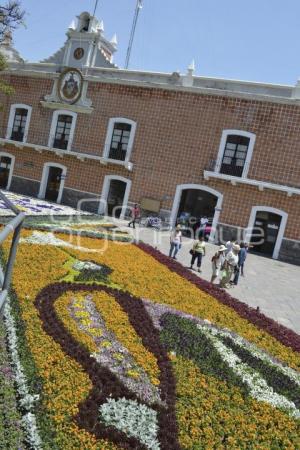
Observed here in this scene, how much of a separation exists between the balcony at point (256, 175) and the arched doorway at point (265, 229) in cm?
119

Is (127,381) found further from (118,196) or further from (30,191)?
(30,191)

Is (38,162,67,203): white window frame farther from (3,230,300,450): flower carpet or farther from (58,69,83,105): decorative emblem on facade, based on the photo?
(3,230,300,450): flower carpet

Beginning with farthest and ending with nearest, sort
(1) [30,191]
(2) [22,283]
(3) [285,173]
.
Result: 1. (1) [30,191]
2. (3) [285,173]
3. (2) [22,283]

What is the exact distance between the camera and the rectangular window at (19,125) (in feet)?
87.5

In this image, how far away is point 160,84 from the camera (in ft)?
72.9

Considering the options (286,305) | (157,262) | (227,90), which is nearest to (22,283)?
(157,262)

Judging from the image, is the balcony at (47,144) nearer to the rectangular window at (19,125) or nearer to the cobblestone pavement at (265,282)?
the rectangular window at (19,125)

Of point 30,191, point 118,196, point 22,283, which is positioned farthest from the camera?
point 30,191

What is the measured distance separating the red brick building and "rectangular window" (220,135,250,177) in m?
0.05

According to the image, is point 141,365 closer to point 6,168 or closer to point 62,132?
point 62,132

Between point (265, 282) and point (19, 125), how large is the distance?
2021 centimetres

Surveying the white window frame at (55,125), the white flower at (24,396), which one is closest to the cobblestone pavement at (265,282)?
the white flower at (24,396)

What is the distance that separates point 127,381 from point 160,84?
19.5 metres

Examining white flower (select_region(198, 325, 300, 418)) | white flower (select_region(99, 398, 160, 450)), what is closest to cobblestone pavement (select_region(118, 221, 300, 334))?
white flower (select_region(198, 325, 300, 418))
